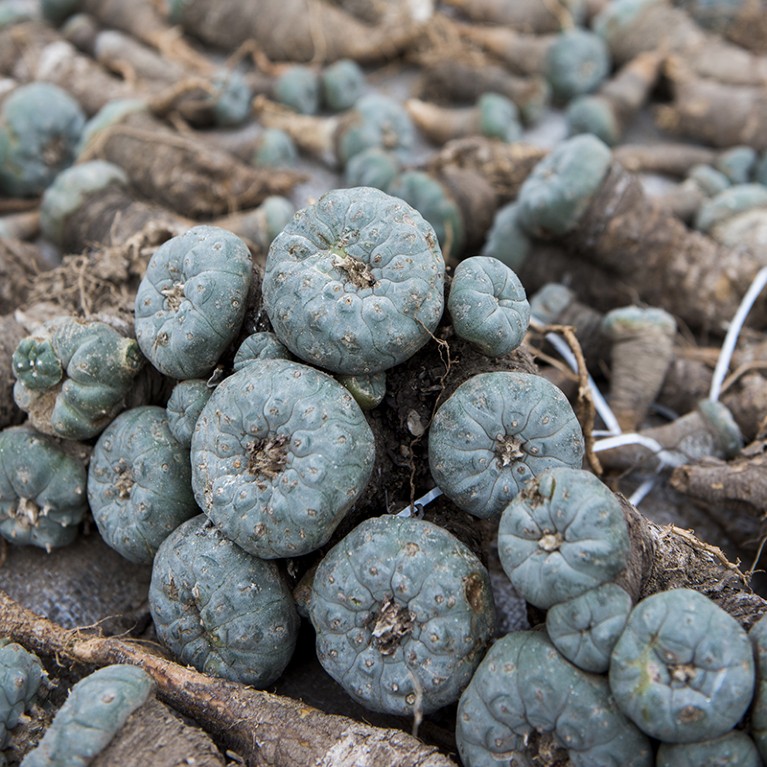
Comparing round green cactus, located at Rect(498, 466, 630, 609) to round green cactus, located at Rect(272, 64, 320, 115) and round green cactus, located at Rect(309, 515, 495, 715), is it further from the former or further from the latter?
round green cactus, located at Rect(272, 64, 320, 115)

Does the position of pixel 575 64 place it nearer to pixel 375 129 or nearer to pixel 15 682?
pixel 375 129

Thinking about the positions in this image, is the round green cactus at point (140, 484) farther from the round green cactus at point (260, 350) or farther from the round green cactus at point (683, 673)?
the round green cactus at point (683, 673)

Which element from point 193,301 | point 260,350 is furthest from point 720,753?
point 193,301

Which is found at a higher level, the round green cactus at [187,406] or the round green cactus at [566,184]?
the round green cactus at [566,184]

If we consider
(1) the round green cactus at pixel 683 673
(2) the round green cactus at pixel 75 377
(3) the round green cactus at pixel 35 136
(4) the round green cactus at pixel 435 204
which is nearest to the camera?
(1) the round green cactus at pixel 683 673

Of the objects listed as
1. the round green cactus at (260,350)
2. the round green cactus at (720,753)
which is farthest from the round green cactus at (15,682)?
the round green cactus at (720,753)

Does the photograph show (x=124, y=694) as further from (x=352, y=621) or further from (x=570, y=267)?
(x=570, y=267)

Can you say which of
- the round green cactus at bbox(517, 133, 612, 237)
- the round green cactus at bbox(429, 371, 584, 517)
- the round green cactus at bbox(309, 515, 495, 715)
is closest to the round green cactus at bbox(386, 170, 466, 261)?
the round green cactus at bbox(517, 133, 612, 237)
